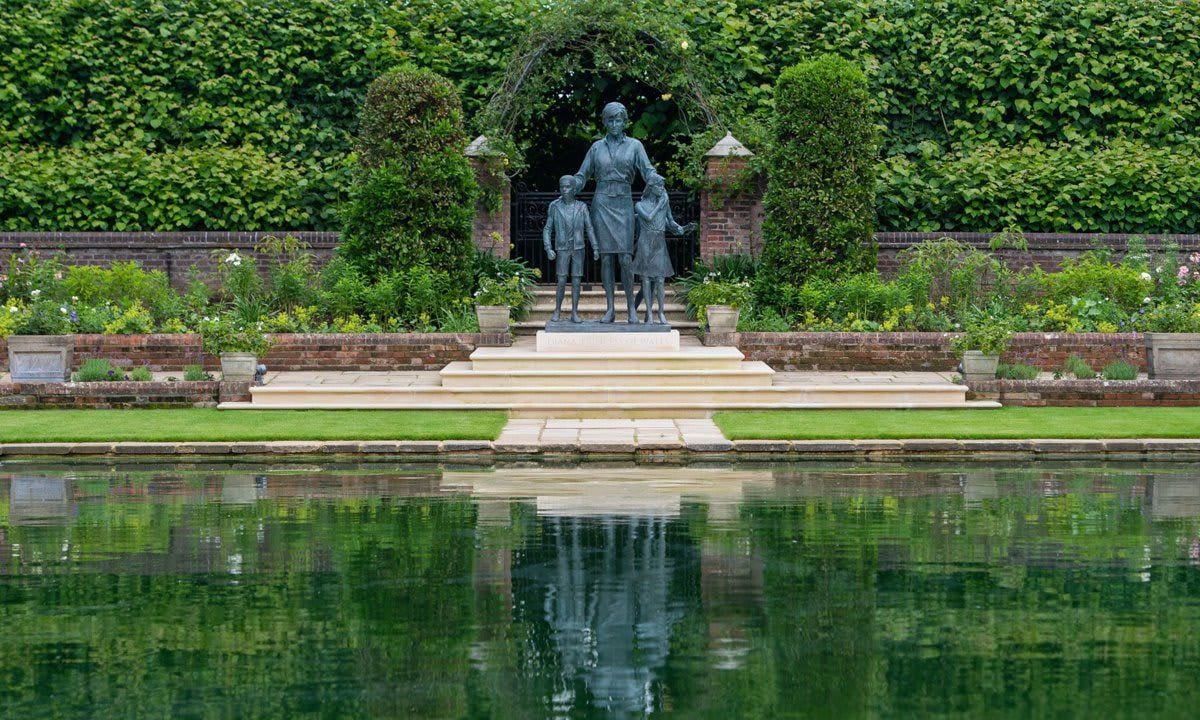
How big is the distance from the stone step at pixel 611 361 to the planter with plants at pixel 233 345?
8.12ft

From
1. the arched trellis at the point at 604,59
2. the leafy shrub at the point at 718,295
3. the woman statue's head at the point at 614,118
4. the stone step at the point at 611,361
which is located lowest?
the stone step at the point at 611,361

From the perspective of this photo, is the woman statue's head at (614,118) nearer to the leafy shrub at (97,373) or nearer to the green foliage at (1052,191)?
the green foliage at (1052,191)

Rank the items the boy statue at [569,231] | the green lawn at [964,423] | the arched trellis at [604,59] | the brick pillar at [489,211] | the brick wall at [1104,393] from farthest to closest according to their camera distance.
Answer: the arched trellis at [604,59] < the brick pillar at [489,211] < the boy statue at [569,231] < the brick wall at [1104,393] < the green lawn at [964,423]

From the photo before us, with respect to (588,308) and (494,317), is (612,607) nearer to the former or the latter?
(494,317)

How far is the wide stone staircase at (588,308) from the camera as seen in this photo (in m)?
22.2

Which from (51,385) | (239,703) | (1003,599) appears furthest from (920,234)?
(239,703)

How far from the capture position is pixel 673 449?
14156 mm

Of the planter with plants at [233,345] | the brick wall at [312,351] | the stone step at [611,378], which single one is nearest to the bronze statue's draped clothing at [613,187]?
the brick wall at [312,351]

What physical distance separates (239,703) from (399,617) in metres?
1.43

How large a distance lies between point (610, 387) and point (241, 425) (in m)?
4.17

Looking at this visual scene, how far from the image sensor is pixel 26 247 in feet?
75.5

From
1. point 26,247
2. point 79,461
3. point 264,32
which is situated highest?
point 264,32

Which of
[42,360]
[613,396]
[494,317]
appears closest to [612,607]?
[613,396]

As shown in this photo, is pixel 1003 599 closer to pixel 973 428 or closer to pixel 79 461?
pixel 973 428
